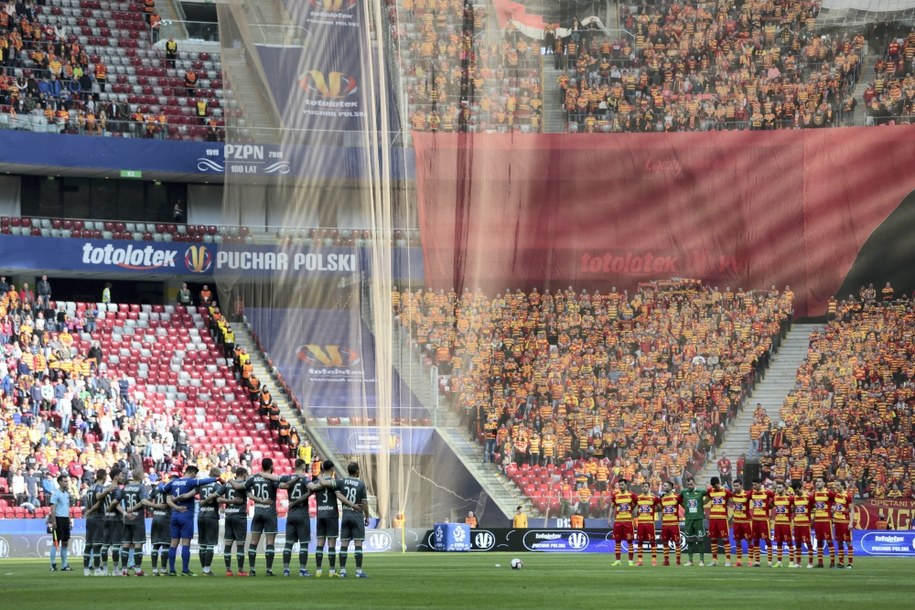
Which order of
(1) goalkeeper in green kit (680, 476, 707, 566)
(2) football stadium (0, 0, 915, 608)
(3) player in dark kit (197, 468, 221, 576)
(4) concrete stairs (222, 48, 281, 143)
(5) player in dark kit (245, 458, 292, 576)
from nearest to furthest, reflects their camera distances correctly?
(5) player in dark kit (245, 458, 292, 576), (3) player in dark kit (197, 468, 221, 576), (1) goalkeeper in green kit (680, 476, 707, 566), (2) football stadium (0, 0, 915, 608), (4) concrete stairs (222, 48, 281, 143)

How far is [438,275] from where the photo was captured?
49656mm

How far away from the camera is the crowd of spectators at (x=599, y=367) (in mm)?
46469

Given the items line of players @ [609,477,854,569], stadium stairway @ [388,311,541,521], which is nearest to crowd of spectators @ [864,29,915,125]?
stadium stairway @ [388,311,541,521]

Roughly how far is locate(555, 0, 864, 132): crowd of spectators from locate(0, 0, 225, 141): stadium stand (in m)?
14.3

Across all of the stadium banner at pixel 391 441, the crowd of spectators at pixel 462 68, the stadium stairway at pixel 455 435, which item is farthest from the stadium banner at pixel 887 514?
the crowd of spectators at pixel 462 68

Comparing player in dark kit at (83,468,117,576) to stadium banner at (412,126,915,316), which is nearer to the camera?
player in dark kit at (83,468,117,576)

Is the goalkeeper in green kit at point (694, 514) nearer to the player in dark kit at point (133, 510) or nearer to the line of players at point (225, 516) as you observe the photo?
the line of players at point (225, 516)

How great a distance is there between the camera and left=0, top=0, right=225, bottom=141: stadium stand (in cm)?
5509

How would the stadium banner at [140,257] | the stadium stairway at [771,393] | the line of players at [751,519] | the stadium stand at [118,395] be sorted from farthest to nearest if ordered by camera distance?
the stadium banner at [140,257], the stadium stairway at [771,393], the stadium stand at [118,395], the line of players at [751,519]

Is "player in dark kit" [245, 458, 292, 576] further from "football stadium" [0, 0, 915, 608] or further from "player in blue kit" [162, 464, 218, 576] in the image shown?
"football stadium" [0, 0, 915, 608]

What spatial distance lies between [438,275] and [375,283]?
8.57 meters

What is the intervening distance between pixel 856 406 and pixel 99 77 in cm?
3008

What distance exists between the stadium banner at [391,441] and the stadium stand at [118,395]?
21.9 feet

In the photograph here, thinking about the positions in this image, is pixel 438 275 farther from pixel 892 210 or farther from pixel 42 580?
pixel 42 580
